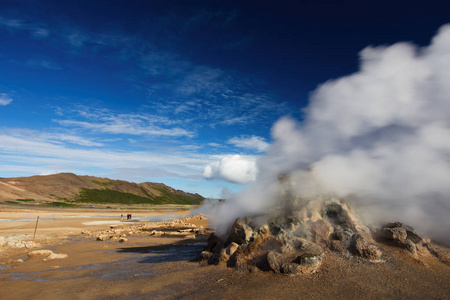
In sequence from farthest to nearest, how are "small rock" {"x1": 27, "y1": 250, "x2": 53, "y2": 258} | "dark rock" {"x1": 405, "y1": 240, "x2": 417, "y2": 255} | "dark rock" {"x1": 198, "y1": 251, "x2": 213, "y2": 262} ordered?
"small rock" {"x1": 27, "y1": 250, "x2": 53, "y2": 258} < "dark rock" {"x1": 198, "y1": 251, "x2": 213, "y2": 262} < "dark rock" {"x1": 405, "y1": 240, "x2": 417, "y2": 255}

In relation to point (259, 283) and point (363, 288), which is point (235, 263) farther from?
point (363, 288)

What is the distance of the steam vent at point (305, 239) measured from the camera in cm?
1038

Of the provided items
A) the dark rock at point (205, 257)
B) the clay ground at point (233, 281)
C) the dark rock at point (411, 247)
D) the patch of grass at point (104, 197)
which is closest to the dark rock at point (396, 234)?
the dark rock at point (411, 247)

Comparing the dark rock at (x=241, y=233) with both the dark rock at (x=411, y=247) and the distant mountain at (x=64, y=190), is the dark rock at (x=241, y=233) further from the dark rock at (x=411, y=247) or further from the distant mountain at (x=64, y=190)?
the distant mountain at (x=64, y=190)

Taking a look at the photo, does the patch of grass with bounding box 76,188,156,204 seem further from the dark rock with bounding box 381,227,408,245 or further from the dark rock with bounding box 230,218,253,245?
the dark rock with bounding box 381,227,408,245

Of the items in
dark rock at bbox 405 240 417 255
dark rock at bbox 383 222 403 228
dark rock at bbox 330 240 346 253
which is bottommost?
dark rock at bbox 330 240 346 253

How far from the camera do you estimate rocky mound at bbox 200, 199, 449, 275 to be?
34.0 feet

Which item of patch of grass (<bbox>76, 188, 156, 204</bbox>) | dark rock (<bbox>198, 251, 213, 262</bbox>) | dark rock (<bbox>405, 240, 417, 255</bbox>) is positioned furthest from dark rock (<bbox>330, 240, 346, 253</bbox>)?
patch of grass (<bbox>76, 188, 156, 204</bbox>)

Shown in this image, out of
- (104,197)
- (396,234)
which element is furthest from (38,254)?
(104,197)

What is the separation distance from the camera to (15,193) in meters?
109

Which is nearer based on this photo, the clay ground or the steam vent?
the clay ground

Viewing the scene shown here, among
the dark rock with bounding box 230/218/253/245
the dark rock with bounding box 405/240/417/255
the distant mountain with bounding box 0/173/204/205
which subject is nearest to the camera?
the dark rock with bounding box 405/240/417/255

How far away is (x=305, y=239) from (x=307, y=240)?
0.44ft

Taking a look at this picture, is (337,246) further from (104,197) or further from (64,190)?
(64,190)
